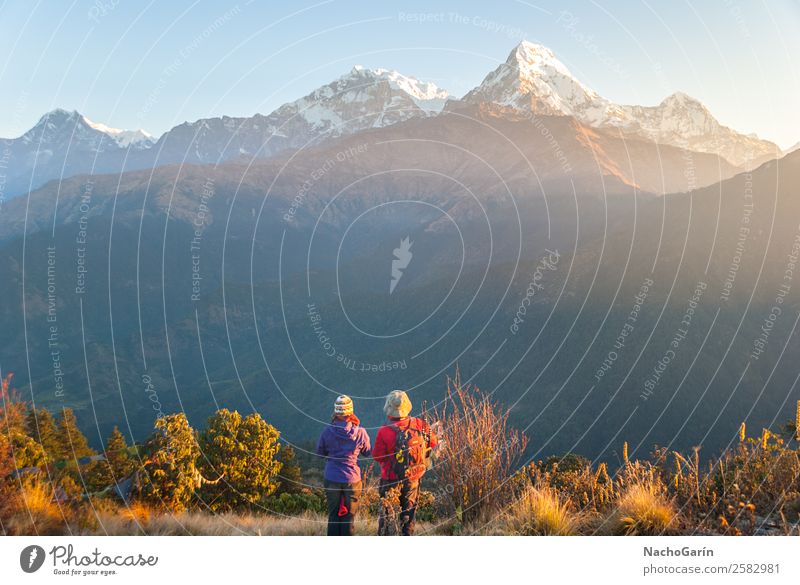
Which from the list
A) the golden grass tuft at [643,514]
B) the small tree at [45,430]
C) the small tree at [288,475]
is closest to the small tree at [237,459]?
the small tree at [288,475]

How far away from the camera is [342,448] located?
942 centimetres

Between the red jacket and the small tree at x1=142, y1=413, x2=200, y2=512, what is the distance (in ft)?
15.8

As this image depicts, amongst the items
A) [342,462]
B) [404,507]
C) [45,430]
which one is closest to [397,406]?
[342,462]

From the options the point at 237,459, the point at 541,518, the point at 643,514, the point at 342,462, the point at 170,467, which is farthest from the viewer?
the point at 237,459

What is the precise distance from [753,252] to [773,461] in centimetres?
14060

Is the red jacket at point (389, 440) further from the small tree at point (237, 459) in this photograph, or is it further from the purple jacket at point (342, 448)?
the small tree at point (237, 459)

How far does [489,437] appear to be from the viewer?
10148 mm

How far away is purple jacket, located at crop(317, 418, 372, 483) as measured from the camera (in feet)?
30.8

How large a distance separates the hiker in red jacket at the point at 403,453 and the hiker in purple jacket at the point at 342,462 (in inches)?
15.6

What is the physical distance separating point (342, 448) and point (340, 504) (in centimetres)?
93

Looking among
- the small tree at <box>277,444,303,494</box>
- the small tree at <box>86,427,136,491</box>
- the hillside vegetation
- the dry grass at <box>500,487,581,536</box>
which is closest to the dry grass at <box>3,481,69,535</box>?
the hillside vegetation

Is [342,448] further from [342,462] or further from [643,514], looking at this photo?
[643,514]

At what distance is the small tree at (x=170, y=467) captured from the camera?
12.0 m

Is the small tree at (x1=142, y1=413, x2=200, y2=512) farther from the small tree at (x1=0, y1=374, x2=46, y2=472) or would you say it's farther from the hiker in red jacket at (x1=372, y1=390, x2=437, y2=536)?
the hiker in red jacket at (x1=372, y1=390, x2=437, y2=536)
